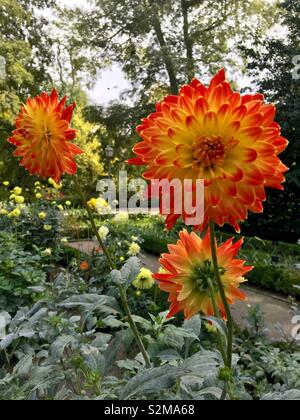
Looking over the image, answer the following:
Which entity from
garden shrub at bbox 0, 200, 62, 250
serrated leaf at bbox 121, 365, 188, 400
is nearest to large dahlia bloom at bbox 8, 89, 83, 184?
serrated leaf at bbox 121, 365, 188, 400

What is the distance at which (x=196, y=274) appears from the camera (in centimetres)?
77

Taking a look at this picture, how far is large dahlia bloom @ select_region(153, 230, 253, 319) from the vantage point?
766 mm

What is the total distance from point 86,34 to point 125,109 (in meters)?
3.49

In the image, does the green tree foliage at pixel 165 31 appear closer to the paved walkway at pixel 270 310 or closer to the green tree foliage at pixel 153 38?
the green tree foliage at pixel 153 38

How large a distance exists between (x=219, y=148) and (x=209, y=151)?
0.02m

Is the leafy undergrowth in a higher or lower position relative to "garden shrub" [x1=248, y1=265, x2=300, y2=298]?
higher

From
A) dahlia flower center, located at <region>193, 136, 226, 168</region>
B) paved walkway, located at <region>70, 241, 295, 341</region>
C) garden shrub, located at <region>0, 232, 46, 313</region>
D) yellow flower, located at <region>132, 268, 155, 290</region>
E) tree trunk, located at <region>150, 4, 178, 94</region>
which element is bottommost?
paved walkway, located at <region>70, 241, 295, 341</region>

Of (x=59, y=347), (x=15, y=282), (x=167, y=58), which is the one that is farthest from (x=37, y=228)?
(x=167, y=58)

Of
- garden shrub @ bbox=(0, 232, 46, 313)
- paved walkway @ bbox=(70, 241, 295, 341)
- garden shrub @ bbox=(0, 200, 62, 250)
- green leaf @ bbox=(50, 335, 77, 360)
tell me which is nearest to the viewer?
green leaf @ bbox=(50, 335, 77, 360)

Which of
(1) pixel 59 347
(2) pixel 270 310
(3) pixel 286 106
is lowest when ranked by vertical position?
(2) pixel 270 310

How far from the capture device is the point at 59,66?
19.2 m

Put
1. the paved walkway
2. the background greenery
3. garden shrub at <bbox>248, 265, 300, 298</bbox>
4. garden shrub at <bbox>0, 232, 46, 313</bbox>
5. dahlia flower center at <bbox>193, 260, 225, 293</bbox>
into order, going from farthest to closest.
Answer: the background greenery
garden shrub at <bbox>248, 265, 300, 298</bbox>
the paved walkway
garden shrub at <bbox>0, 232, 46, 313</bbox>
dahlia flower center at <bbox>193, 260, 225, 293</bbox>

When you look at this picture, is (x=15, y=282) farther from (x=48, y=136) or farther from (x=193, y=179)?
(x=193, y=179)

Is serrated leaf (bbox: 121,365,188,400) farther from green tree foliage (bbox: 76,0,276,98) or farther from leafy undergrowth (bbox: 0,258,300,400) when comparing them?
green tree foliage (bbox: 76,0,276,98)
